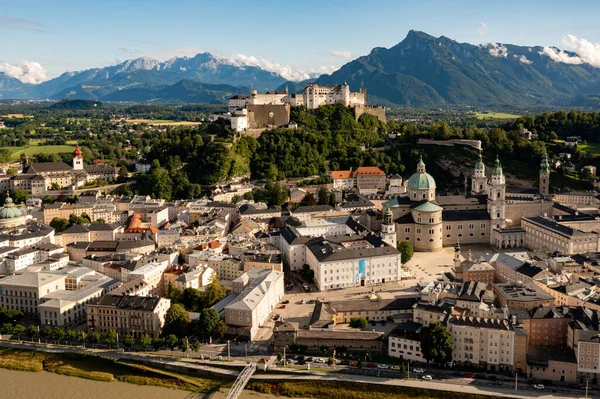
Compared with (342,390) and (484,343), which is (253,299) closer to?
(342,390)

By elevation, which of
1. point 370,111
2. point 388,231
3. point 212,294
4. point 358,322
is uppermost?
point 370,111

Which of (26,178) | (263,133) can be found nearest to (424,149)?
(263,133)

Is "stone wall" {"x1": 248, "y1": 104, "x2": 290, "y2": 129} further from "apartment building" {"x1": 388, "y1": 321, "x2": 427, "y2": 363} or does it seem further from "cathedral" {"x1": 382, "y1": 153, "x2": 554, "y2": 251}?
"apartment building" {"x1": 388, "y1": 321, "x2": 427, "y2": 363}

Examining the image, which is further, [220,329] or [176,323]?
[176,323]

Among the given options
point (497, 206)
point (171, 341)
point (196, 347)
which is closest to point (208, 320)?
point (196, 347)

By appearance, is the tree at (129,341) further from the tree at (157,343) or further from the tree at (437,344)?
the tree at (437,344)

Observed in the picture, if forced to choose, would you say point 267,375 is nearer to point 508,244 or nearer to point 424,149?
point 508,244

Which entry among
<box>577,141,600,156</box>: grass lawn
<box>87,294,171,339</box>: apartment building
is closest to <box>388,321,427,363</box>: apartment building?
<box>87,294,171,339</box>: apartment building

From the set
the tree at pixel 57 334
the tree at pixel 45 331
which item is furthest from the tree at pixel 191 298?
the tree at pixel 45 331
